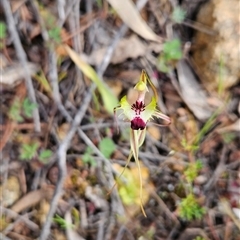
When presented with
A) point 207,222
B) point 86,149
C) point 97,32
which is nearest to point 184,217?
point 207,222

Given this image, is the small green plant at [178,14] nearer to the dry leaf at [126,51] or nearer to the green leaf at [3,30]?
the dry leaf at [126,51]

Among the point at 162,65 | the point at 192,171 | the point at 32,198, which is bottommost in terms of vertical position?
the point at 32,198

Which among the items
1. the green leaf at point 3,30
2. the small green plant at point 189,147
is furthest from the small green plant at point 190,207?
the green leaf at point 3,30

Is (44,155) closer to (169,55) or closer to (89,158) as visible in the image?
(89,158)

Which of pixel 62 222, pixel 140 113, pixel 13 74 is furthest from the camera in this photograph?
pixel 13 74

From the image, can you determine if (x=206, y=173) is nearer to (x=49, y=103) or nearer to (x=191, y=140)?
(x=191, y=140)

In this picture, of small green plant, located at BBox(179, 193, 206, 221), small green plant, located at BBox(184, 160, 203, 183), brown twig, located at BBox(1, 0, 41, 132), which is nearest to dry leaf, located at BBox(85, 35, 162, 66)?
brown twig, located at BBox(1, 0, 41, 132)

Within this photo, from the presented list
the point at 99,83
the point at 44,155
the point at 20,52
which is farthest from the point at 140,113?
the point at 20,52
